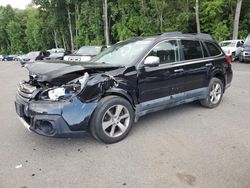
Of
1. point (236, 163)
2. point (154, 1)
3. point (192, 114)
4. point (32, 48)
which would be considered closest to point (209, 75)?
point (192, 114)

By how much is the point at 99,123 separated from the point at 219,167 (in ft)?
5.71

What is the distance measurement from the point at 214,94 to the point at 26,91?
399 centimetres

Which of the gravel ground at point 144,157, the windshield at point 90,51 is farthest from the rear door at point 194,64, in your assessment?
the windshield at point 90,51

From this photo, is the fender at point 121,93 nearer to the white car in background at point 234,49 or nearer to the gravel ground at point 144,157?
the gravel ground at point 144,157

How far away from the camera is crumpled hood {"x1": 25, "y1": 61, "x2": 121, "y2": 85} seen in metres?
3.57

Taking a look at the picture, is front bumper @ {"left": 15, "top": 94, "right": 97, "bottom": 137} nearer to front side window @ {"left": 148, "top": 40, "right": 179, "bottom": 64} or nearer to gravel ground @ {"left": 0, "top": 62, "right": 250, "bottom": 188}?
gravel ground @ {"left": 0, "top": 62, "right": 250, "bottom": 188}

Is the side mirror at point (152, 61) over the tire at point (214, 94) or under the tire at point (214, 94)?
over

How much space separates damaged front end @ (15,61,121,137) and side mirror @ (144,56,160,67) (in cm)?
83

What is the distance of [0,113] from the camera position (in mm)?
5824

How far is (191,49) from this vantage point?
507cm

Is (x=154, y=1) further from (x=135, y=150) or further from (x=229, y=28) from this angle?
(x=135, y=150)

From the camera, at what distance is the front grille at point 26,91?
3688 mm

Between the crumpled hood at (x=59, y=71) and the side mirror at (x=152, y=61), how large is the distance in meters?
0.56

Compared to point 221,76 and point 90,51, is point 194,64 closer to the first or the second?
point 221,76
